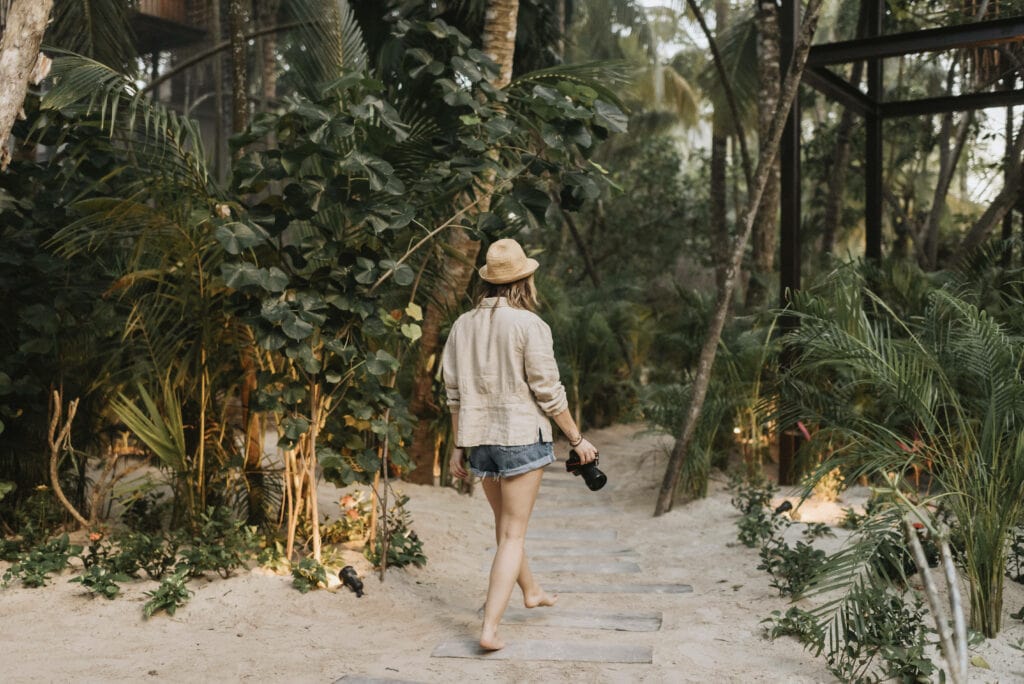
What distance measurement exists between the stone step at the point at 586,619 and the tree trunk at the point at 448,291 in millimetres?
2045

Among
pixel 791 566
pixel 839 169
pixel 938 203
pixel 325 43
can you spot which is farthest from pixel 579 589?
pixel 839 169

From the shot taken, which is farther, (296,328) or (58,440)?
(58,440)

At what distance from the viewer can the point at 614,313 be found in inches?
441

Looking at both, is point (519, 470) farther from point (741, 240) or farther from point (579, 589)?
point (741, 240)

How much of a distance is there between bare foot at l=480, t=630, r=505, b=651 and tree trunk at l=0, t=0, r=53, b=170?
2.65 m

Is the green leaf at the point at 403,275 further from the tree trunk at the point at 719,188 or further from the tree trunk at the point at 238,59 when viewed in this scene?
the tree trunk at the point at 719,188

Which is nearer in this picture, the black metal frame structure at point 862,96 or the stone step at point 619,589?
the stone step at point 619,589

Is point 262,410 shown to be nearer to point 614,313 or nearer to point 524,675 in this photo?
point 524,675

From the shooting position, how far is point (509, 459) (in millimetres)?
3725

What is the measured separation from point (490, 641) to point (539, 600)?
25.9 inches

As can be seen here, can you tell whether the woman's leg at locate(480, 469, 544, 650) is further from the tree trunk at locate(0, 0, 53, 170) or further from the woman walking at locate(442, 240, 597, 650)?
the tree trunk at locate(0, 0, 53, 170)

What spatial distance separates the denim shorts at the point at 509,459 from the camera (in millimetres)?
3725

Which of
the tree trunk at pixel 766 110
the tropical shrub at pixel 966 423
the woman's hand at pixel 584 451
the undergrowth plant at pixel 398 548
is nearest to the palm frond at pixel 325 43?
the undergrowth plant at pixel 398 548

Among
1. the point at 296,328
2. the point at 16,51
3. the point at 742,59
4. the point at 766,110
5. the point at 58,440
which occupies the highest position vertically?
the point at 742,59
